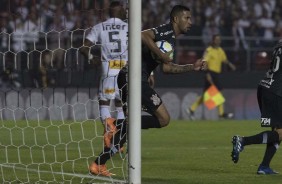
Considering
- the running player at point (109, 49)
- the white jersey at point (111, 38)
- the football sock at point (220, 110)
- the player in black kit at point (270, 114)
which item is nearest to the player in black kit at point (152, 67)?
the player in black kit at point (270, 114)

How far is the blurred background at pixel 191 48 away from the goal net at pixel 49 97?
2.0 inches

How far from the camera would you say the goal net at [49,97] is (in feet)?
37.9

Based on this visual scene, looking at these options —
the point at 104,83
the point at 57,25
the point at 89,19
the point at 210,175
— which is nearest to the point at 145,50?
the point at 210,175

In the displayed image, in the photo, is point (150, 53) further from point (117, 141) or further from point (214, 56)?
point (214, 56)

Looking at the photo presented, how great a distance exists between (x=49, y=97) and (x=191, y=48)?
5.14m

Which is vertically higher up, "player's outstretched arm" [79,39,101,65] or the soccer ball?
the soccer ball

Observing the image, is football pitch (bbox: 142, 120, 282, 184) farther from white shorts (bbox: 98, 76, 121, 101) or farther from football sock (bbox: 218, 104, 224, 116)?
football sock (bbox: 218, 104, 224, 116)

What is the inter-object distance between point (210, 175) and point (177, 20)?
5.97 ft

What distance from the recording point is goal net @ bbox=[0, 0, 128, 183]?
37.9ft

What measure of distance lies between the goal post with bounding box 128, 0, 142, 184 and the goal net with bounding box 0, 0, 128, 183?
49 centimetres

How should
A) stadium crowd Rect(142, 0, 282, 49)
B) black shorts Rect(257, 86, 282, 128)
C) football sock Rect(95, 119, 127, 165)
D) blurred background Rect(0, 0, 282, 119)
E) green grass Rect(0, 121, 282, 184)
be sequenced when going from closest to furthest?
1. football sock Rect(95, 119, 127, 165)
2. green grass Rect(0, 121, 282, 184)
3. black shorts Rect(257, 86, 282, 128)
4. blurred background Rect(0, 0, 282, 119)
5. stadium crowd Rect(142, 0, 282, 49)

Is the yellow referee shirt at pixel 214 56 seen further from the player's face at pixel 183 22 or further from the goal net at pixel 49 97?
the player's face at pixel 183 22

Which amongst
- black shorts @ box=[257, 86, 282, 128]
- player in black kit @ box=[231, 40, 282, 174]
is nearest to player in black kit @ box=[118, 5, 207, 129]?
player in black kit @ box=[231, 40, 282, 174]

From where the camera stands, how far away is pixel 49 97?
75.7 feet
